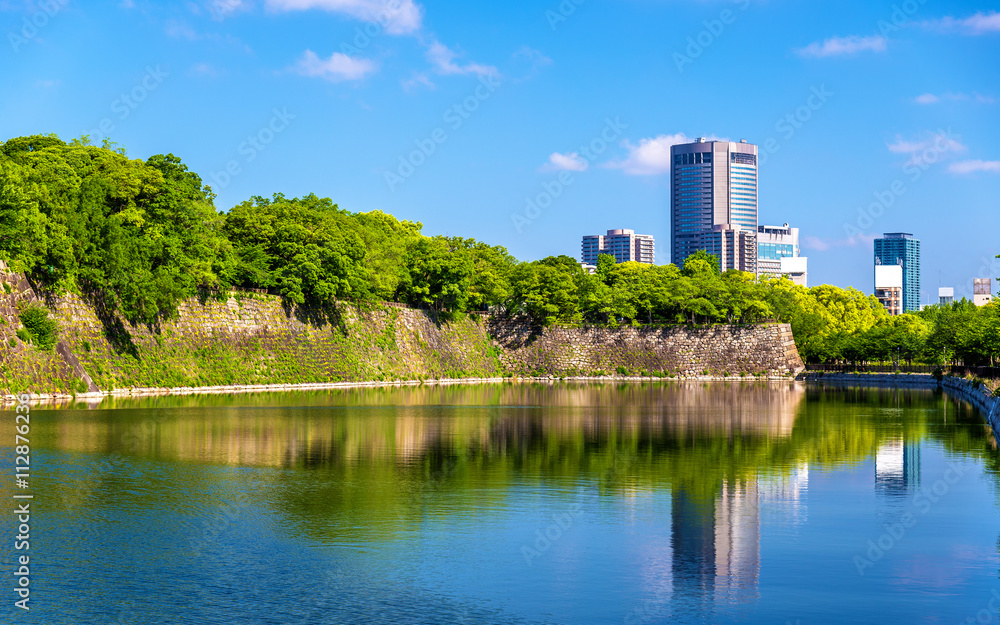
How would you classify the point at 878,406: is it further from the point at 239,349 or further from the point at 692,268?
the point at 692,268

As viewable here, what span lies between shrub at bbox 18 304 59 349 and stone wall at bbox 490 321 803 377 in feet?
194

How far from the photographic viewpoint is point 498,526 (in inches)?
675

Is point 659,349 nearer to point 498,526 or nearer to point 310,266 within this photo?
point 310,266

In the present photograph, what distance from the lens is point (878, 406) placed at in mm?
55281

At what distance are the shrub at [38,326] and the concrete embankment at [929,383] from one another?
4382cm

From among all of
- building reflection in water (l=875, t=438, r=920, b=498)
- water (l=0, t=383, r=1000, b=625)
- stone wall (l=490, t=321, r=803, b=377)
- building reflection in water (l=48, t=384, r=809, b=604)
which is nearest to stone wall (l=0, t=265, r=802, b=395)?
stone wall (l=490, t=321, r=803, b=377)

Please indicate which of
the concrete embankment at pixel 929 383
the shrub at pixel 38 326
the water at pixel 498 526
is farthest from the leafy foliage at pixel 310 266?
the water at pixel 498 526

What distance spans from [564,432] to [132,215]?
3295 cm

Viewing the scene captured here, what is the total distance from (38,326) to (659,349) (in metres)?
73.3

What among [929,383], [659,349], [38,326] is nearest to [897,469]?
[38,326]

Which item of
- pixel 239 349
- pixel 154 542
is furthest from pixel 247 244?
pixel 154 542

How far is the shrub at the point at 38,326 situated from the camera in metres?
48.2

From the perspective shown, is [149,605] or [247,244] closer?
[149,605]

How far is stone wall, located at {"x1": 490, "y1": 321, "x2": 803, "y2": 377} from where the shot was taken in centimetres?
10394
